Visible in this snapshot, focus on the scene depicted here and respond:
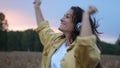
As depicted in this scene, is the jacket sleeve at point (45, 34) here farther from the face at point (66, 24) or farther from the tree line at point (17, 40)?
the tree line at point (17, 40)

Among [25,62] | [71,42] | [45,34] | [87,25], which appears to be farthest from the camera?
[25,62]

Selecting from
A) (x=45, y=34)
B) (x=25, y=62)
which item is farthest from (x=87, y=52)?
(x=25, y=62)

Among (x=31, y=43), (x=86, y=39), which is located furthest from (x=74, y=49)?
(x=31, y=43)

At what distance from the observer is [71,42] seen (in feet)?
13.8

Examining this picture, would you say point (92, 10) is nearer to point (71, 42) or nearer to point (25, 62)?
point (71, 42)

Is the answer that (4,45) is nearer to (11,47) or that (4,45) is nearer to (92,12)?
(11,47)

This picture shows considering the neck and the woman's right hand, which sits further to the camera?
the woman's right hand

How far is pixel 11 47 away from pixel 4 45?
186 inches

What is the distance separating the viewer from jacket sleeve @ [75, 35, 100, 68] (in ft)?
12.0

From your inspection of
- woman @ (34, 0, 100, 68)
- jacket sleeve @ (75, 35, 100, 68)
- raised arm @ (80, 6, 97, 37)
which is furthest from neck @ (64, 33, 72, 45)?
raised arm @ (80, 6, 97, 37)

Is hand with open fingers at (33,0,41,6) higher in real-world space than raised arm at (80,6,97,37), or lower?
higher

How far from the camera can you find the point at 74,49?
12.8 feet

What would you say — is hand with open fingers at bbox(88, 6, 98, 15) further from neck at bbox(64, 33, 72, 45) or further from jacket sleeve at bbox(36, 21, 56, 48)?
jacket sleeve at bbox(36, 21, 56, 48)

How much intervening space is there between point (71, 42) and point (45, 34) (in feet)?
1.55
